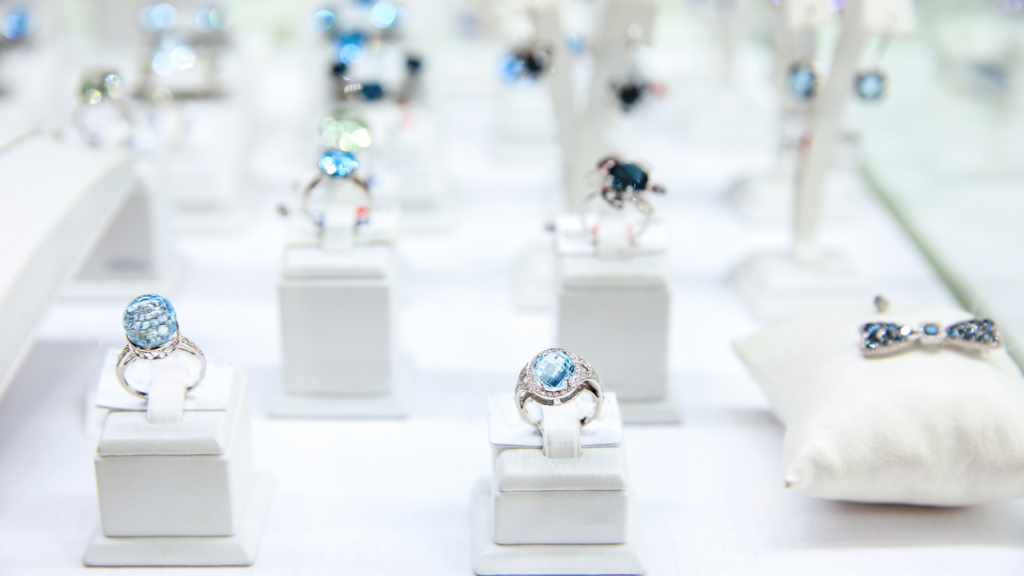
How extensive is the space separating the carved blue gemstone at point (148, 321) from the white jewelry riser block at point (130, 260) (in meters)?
1.01

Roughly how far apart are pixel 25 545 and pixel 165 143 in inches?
58.0

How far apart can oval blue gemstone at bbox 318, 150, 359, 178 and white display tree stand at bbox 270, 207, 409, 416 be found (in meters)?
0.10

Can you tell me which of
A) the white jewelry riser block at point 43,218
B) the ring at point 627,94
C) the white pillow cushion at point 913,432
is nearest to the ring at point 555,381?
the white pillow cushion at point 913,432

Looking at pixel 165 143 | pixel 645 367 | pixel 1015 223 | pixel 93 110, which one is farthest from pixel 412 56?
pixel 1015 223

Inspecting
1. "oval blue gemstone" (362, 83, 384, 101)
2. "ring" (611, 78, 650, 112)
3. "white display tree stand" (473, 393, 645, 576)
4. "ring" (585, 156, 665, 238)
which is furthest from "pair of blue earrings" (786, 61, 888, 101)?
"white display tree stand" (473, 393, 645, 576)

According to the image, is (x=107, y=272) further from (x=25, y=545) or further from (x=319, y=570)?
(x=319, y=570)

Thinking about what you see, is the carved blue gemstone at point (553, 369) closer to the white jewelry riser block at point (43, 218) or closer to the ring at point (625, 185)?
the ring at point (625, 185)

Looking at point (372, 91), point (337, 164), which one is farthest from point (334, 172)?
point (372, 91)

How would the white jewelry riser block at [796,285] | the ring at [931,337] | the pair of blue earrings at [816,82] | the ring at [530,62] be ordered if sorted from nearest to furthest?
the ring at [931,337] → the ring at [530,62] → the pair of blue earrings at [816,82] → the white jewelry riser block at [796,285]

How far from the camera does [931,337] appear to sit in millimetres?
1755

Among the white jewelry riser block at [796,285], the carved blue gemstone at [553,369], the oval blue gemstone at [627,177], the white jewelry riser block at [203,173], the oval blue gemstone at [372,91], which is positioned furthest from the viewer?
the white jewelry riser block at [203,173]

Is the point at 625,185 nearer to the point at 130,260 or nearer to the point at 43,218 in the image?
the point at 43,218

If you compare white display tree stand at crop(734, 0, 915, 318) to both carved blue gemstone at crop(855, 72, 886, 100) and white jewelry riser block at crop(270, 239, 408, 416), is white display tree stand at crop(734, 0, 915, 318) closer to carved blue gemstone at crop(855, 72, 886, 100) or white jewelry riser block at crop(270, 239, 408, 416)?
carved blue gemstone at crop(855, 72, 886, 100)

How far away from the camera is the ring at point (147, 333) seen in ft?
5.01
